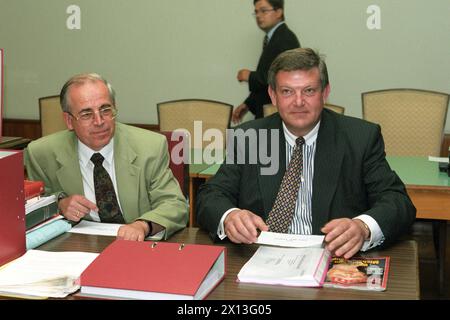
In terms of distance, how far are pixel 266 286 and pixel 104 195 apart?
1.04 metres

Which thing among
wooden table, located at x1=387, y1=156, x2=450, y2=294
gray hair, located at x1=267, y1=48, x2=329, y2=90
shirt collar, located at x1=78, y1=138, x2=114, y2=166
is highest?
gray hair, located at x1=267, y1=48, x2=329, y2=90

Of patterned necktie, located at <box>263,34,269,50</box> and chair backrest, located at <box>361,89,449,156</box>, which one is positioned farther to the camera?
patterned necktie, located at <box>263,34,269,50</box>

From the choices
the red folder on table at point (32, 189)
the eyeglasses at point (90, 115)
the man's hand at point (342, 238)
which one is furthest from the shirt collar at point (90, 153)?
the man's hand at point (342, 238)

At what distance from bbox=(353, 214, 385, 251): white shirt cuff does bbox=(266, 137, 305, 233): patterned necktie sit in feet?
1.20

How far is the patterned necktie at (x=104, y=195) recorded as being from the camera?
2.54 meters

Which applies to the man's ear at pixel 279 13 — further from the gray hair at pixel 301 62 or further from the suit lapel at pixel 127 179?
the suit lapel at pixel 127 179

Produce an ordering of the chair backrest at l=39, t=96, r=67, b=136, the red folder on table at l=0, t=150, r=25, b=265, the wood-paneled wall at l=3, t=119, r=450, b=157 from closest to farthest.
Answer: the red folder on table at l=0, t=150, r=25, b=265
the chair backrest at l=39, t=96, r=67, b=136
the wood-paneled wall at l=3, t=119, r=450, b=157

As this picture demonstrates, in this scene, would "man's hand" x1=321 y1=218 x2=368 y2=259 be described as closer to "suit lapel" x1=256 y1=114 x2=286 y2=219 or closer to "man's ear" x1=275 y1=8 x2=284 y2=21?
"suit lapel" x1=256 y1=114 x2=286 y2=219

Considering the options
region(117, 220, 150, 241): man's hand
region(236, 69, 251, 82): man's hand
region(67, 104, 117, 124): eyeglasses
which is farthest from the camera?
region(236, 69, 251, 82): man's hand

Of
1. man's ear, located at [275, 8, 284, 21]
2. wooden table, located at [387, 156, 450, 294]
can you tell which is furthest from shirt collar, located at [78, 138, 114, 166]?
man's ear, located at [275, 8, 284, 21]

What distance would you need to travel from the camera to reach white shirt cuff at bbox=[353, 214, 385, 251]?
201 centimetres

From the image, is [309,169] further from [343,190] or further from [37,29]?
[37,29]

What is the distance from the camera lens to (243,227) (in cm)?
201

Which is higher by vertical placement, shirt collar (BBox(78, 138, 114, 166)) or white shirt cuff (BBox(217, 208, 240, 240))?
shirt collar (BBox(78, 138, 114, 166))
